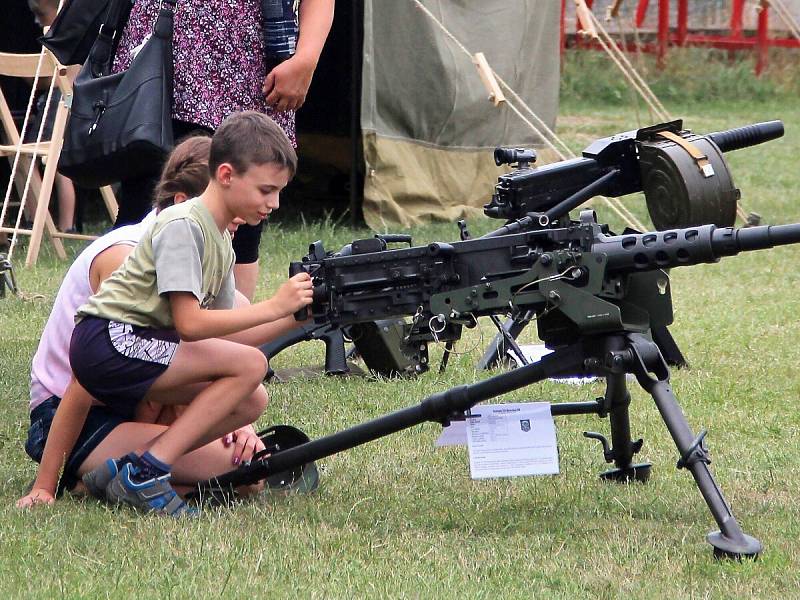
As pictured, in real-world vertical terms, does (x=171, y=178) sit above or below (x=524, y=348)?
above

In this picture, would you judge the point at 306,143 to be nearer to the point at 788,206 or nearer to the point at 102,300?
the point at 788,206

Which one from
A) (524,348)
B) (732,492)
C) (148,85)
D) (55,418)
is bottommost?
(524,348)

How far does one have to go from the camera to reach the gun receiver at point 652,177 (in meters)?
3.58

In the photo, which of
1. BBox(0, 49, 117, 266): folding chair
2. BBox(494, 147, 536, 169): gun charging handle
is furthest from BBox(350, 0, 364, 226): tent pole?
BBox(494, 147, 536, 169): gun charging handle

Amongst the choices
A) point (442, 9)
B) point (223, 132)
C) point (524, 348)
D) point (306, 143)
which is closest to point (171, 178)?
point (223, 132)

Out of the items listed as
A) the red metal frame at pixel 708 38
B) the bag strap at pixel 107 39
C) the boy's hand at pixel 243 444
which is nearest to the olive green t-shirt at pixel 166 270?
the boy's hand at pixel 243 444

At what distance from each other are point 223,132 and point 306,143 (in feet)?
25.0

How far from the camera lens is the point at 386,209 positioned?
894 cm

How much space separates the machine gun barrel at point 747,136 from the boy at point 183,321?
124cm

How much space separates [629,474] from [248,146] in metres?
1.44

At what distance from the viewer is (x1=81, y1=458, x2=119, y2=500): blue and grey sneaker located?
3396 mm

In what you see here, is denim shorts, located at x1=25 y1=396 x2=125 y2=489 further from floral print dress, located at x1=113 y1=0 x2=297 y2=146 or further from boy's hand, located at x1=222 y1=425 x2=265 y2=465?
floral print dress, located at x1=113 y1=0 x2=297 y2=146

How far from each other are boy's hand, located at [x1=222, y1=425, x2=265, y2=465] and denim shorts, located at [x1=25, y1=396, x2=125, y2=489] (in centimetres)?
31

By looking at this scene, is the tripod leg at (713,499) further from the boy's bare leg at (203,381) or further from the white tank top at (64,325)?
the white tank top at (64,325)
